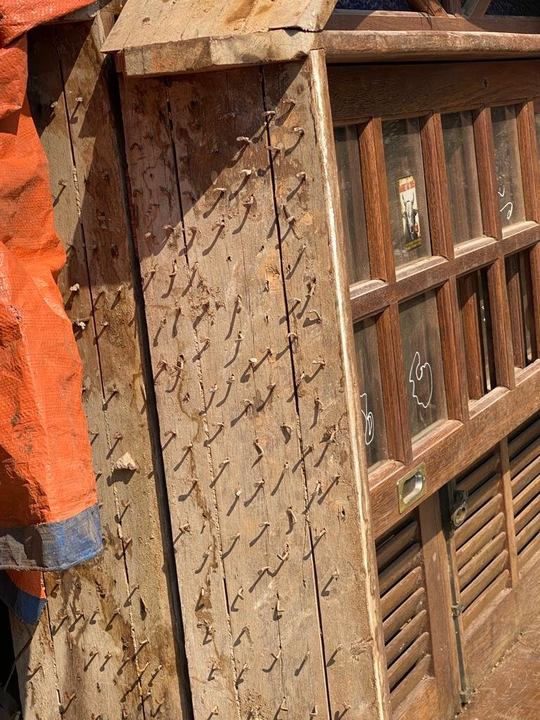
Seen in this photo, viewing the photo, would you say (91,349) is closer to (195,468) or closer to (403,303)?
(195,468)

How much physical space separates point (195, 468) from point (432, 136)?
1255mm

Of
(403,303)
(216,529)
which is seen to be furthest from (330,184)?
(216,529)

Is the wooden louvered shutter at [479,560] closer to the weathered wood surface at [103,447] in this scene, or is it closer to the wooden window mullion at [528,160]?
the wooden window mullion at [528,160]

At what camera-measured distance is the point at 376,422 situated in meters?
3.39

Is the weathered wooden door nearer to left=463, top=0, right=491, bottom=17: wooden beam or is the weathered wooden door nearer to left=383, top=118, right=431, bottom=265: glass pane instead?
left=383, top=118, right=431, bottom=265: glass pane

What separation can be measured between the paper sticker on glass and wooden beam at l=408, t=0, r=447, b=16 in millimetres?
547

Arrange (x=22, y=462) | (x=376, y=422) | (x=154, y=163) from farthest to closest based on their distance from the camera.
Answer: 1. (x=376, y=422)
2. (x=154, y=163)
3. (x=22, y=462)

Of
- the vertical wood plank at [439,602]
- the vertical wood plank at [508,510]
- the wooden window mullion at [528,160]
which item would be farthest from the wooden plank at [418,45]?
the vertical wood plank at [508,510]

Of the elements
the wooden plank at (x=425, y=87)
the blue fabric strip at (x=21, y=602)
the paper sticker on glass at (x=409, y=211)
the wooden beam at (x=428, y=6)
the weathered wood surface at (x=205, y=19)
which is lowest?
the blue fabric strip at (x=21, y=602)

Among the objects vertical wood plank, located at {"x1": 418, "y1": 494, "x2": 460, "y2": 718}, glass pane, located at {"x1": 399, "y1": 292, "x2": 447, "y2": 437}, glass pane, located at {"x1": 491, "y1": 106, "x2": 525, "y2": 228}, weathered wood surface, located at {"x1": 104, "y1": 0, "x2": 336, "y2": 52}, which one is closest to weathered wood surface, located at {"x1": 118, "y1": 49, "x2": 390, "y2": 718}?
weathered wood surface, located at {"x1": 104, "y1": 0, "x2": 336, "y2": 52}

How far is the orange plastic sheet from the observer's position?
2768 mm

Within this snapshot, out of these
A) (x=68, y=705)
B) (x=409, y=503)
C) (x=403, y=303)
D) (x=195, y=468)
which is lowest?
(x=68, y=705)

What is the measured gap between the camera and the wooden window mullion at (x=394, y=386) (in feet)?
10.9

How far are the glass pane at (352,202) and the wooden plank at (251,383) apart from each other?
13.4 inches
